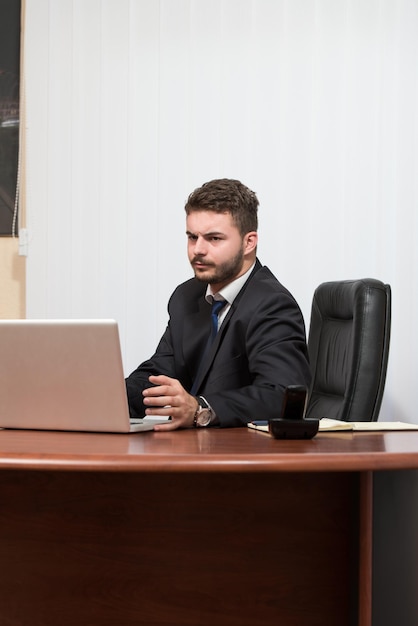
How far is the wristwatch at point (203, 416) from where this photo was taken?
5.76 ft

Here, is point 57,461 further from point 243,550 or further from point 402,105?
point 402,105

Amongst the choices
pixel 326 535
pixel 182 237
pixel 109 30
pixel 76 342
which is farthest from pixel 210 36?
pixel 326 535

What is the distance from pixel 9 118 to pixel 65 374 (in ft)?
7.82

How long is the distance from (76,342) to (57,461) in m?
0.34

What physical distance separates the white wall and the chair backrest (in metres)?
0.83

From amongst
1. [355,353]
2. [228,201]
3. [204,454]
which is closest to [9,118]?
[228,201]

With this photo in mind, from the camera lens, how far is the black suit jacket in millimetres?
1847

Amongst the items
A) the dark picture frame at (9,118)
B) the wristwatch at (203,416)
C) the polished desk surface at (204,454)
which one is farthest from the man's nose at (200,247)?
the dark picture frame at (9,118)

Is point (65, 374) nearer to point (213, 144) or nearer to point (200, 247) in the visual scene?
point (200, 247)

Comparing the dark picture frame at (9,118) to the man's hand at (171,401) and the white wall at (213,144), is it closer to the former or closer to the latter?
the white wall at (213,144)

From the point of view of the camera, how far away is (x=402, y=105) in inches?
135

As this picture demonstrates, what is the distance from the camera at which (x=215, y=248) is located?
2285mm

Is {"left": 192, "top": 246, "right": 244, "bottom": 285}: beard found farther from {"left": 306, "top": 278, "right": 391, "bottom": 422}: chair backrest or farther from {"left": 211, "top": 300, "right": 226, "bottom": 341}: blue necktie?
{"left": 306, "top": 278, "right": 391, "bottom": 422}: chair backrest

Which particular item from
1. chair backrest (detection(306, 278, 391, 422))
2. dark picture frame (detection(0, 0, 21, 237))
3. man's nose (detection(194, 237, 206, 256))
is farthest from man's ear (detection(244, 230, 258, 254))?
dark picture frame (detection(0, 0, 21, 237))
